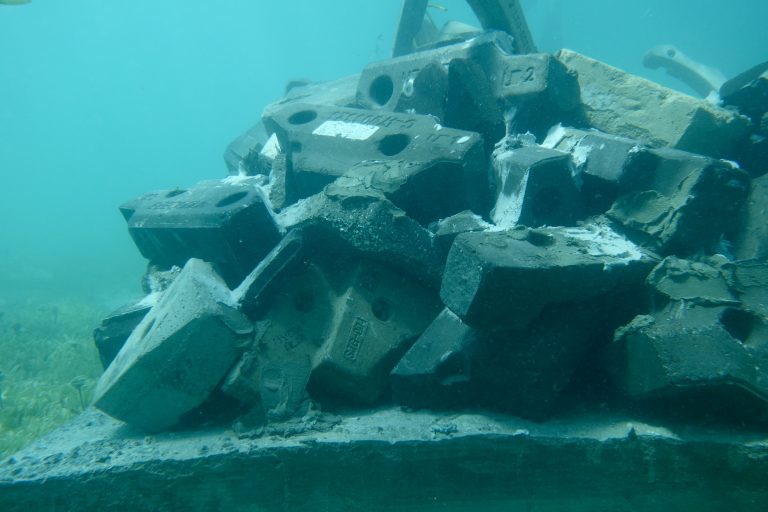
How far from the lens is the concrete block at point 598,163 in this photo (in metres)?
3.08

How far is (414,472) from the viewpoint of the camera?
2307mm

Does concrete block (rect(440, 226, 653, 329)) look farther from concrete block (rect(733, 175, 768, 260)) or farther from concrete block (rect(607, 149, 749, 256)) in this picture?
concrete block (rect(733, 175, 768, 260))

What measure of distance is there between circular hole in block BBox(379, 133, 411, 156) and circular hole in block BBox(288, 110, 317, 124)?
4.40 feet

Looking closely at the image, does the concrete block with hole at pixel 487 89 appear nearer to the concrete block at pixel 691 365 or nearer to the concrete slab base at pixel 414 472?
the concrete block at pixel 691 365

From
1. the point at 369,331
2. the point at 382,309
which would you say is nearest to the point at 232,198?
the point at 382,309

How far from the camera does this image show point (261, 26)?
115312 mm

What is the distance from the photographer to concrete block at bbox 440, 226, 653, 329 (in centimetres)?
207

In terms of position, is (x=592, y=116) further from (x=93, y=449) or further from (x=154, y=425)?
(x=93, y=449)

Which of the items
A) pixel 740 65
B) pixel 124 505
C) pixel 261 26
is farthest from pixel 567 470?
pixel 261 26

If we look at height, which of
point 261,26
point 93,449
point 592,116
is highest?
point 261,26

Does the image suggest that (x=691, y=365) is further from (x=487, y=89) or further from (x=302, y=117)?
(x=302, y=117)

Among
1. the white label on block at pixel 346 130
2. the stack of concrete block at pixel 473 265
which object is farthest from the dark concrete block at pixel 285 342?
the white label on block at pixel 346 130

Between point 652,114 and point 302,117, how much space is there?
3.49 m

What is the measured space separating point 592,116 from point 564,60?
2.69ft
